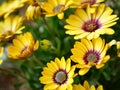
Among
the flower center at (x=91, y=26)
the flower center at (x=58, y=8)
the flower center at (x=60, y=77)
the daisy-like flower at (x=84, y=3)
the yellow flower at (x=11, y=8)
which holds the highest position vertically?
the yellow flower at (x=11, y=8)

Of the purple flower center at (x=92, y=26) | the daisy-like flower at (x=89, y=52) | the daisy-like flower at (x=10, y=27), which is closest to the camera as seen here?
the daisy-like flower at (x=89, y=52)

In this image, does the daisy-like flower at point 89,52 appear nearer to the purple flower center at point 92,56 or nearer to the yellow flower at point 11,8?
the purple flower center at point 92,56

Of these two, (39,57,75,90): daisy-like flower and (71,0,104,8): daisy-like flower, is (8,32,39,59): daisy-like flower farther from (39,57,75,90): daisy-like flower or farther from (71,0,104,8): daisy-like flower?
(71,0,104,8): daisy-like flower

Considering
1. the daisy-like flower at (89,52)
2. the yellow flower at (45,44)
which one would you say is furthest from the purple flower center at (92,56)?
the yellow flower at (45,44)

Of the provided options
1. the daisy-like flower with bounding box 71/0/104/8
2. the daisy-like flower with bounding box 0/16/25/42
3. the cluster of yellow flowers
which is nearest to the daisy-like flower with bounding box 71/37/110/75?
the cluster of yellow flowers

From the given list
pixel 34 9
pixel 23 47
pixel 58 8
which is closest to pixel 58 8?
pixel 58 8

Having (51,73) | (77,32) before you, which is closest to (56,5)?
(77,32)

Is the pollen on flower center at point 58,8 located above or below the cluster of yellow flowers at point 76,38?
above
